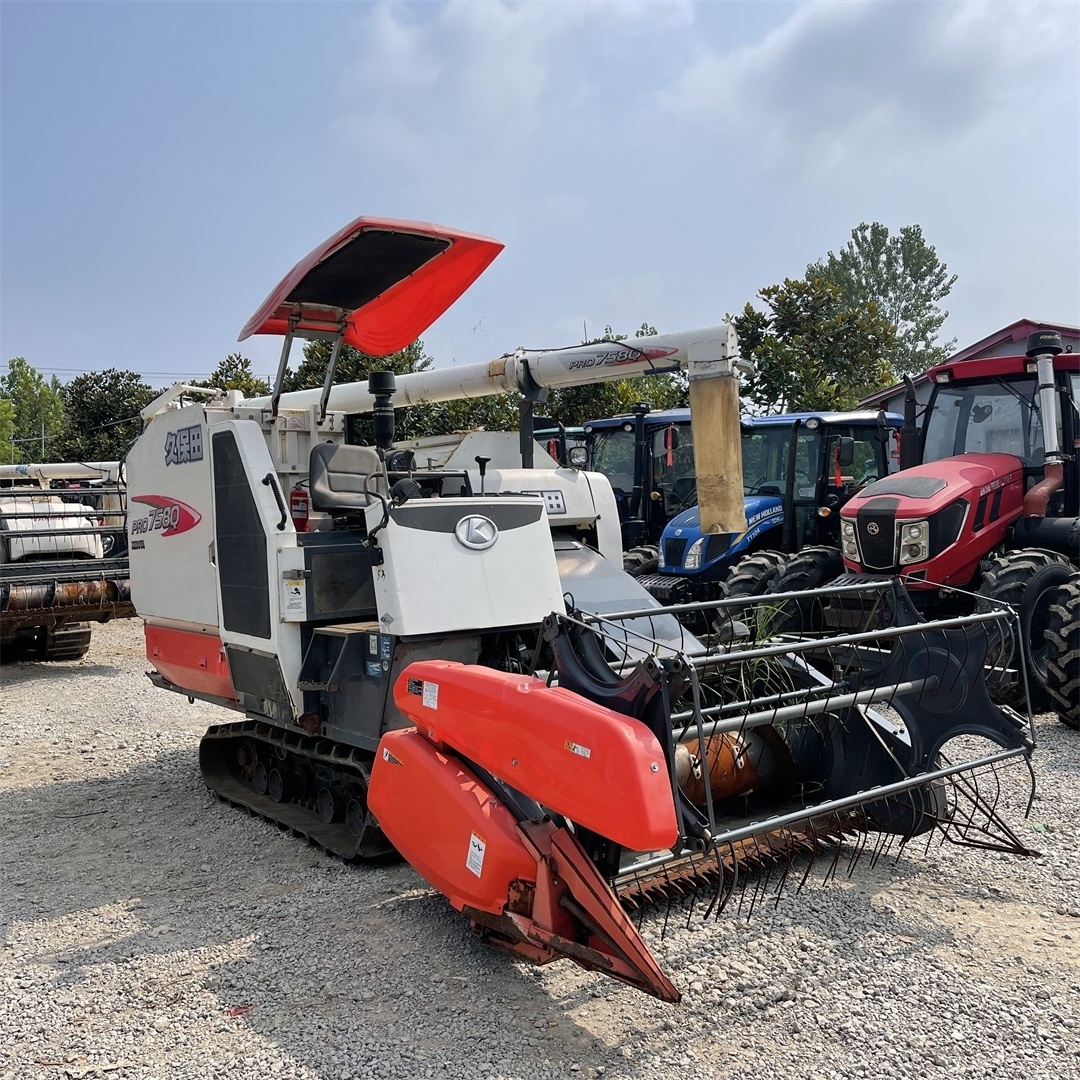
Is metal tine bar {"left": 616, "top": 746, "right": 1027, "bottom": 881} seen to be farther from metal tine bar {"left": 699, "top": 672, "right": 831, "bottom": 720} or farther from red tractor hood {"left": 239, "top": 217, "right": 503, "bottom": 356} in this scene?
red tractor hood {"left": 239, "top": 217, "right": 503, "bottom": 356}

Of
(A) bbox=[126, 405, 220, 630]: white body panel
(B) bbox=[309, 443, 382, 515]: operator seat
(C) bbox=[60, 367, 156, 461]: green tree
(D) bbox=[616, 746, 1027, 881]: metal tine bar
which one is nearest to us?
(D) bbox=[616, 746, 1027, 881]: metal tine bar

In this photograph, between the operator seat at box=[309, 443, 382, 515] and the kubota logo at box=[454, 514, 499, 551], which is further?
the operator seat at box=[309, 443, 382, 515]

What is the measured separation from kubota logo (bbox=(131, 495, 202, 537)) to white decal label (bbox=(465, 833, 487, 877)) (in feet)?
9.48

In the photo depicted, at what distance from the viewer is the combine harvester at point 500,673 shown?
340cm

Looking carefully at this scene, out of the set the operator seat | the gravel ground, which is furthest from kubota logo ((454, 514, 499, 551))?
the gravel ground

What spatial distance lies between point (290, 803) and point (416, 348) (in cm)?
1392

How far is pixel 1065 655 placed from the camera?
6.77 m

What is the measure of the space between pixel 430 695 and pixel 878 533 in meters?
4.69

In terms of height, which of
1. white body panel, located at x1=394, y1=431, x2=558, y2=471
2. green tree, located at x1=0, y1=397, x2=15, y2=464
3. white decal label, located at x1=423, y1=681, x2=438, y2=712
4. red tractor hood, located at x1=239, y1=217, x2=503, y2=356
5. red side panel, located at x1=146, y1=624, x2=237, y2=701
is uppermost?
green tree, located at x1=0, y1=397, x2=15, y2=464

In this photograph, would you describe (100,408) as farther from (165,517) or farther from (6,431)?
(6,431)

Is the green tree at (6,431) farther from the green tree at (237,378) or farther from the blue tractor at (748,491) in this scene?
the blue tractor at (748,491)

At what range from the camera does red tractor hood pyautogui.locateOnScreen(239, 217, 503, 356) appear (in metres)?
5.10

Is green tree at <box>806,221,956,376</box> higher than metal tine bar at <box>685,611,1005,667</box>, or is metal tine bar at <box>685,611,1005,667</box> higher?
green tree at <box>806,221,956,376</box>

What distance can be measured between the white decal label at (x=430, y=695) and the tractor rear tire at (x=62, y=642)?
861 cm
